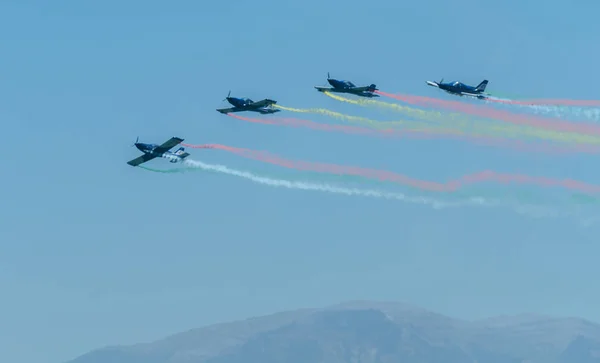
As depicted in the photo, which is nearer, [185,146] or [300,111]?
[300,111]

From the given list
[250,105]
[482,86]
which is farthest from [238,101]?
[482,86]

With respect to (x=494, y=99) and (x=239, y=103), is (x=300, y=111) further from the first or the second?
(x=494, y=99)

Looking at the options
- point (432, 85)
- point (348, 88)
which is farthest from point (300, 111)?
point (432, 85)

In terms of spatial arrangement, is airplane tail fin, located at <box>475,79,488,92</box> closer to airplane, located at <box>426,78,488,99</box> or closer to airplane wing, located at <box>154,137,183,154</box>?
airplane, located at <box>426,78,488,99</box>

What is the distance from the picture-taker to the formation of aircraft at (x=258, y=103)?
174 metres

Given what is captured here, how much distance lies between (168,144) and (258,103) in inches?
654

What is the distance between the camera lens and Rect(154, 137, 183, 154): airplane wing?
182 meters

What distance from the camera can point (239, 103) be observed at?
182500 millimetres

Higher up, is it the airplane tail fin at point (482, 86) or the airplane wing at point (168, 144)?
the airplane tail fin at point (482, 86)

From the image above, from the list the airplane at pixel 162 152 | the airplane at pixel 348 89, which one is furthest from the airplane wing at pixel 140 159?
the airplane at pixel 348 89

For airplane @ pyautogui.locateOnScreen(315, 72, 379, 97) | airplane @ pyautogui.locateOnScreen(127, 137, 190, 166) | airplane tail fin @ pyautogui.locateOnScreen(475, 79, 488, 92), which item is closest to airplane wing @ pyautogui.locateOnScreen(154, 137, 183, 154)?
airplane @ pyautogui.locateOnScreen(127, 137, 190, 166)

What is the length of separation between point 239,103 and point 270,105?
568 cm

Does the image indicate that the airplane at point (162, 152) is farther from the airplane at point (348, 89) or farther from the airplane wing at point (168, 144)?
the airplane at point (348, 89)

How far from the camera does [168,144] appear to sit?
184250 millimetres
